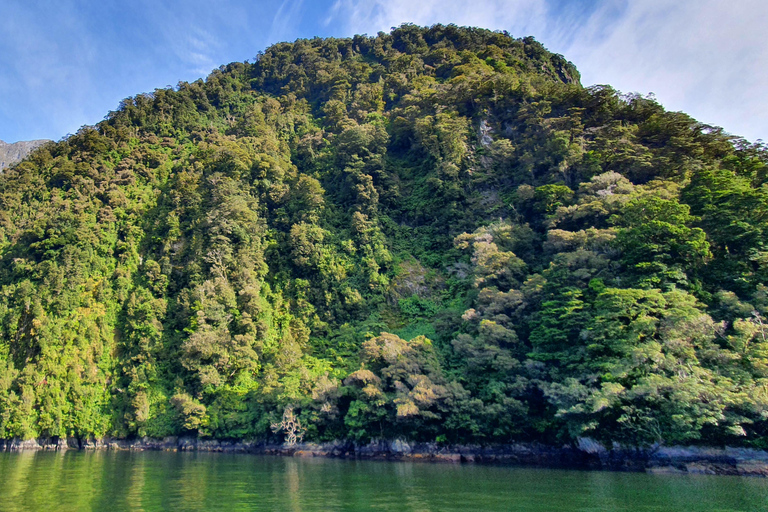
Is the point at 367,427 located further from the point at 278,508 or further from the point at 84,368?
the point at 84,368

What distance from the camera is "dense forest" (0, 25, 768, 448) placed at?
23.6m

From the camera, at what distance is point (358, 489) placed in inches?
625

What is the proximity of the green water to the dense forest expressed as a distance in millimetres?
4900

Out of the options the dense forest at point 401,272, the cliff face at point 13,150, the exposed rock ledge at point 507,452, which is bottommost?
the exposed rock ledge at point 507,452

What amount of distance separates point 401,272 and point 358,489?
93.1 ft

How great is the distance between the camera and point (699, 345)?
860 inches

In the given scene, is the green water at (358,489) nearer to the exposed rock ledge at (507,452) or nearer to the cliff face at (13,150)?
the exposed rock ledge at (507,452)

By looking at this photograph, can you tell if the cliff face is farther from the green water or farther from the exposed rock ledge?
the green water

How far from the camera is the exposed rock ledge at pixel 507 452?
21297 mm

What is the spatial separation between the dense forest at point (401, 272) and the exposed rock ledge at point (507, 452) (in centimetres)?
81

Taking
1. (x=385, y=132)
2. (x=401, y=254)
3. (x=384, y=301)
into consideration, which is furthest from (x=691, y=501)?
(x=385, y=132)

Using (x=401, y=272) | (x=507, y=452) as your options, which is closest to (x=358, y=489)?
(x=507, y=452)

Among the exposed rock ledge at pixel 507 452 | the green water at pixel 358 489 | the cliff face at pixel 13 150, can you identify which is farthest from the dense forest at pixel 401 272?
the cliff face at pixel 13 150

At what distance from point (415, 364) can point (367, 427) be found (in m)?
5.94
